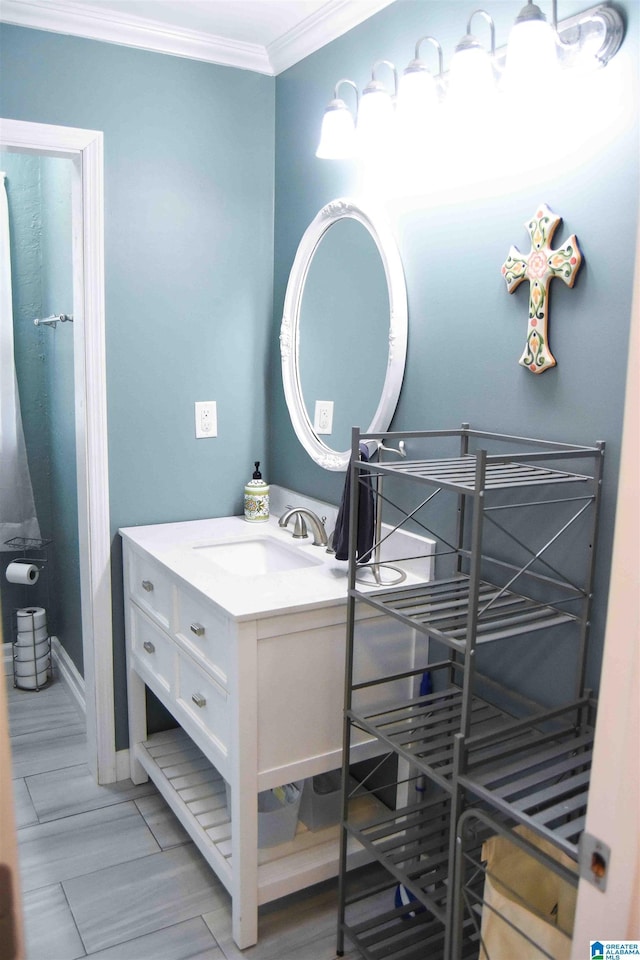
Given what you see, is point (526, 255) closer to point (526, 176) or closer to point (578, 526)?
point (526, 176)

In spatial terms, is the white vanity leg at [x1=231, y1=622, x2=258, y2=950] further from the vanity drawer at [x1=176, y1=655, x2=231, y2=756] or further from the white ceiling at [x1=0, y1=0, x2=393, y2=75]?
the white ceiling at [x1=0, y1=0, x2=393, y2=75]

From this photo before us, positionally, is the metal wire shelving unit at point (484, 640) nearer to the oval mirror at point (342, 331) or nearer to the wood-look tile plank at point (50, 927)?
the oval mirror at point (342, 331)

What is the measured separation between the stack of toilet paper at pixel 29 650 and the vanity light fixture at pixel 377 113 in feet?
7.53

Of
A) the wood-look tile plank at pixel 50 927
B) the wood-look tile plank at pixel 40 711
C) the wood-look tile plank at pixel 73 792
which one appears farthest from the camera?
the wood-look tile plank at pixel 40 711

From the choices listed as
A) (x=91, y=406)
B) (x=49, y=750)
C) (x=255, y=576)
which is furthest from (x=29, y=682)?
(x=255, y=576)

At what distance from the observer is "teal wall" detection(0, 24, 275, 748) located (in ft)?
7.34

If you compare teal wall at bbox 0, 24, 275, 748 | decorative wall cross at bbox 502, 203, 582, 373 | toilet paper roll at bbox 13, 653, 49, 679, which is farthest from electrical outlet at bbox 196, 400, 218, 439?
toilet paper roll at bbox 13, 653, 49, 679

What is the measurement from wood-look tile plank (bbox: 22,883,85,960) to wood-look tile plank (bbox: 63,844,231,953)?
2 cm

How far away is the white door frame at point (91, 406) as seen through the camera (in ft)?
7.20

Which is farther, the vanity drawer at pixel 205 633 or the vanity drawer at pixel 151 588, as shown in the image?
the vanity drawer at pixel 151 588

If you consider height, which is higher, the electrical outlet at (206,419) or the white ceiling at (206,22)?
the white ceiling at (206,22)

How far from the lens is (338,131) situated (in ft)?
6.34

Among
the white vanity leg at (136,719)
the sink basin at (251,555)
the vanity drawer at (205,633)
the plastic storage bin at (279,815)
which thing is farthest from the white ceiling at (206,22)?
the plastic storage bin at (279,815)

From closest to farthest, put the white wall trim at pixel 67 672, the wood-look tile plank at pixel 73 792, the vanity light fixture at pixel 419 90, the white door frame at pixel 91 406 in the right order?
the vanity light fixture at pixel 419 90
the white door frame at pixel 91 406
the wood-look tile plank at pixel 73 792
the white wall trim at pixel 67 672
